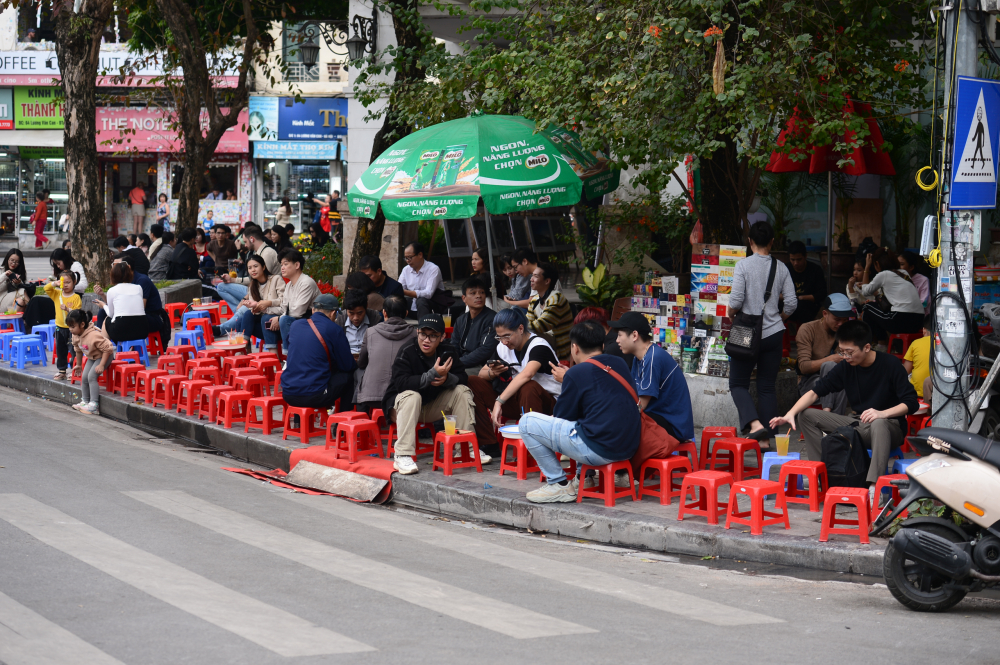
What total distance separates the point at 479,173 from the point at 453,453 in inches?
113

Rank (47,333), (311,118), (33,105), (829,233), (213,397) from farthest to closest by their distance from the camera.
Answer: (33,105) → (311,118) → (47,333) → (829,233) → (213,397)

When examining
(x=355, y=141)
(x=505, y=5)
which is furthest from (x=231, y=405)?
(x=355, y=141)

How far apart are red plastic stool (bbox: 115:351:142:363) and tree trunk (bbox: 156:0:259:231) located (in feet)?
21.4

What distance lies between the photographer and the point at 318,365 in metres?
9.48

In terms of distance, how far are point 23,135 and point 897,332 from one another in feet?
94.9

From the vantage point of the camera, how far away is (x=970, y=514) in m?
5.55

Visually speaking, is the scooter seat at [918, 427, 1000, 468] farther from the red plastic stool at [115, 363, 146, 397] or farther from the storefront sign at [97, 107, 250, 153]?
the storefront sign at [97, 107, 250, 153]

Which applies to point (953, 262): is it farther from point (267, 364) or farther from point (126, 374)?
point (126, 374)

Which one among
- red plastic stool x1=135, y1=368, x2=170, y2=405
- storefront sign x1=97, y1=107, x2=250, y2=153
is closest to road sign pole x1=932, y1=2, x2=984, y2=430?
red plastic stool x1=135, y1=368, x2=170, y2=405

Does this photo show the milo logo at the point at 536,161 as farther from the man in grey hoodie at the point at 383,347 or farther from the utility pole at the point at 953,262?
the utility pole at the point at 953,262

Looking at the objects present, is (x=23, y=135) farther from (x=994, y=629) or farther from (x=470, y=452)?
(x=994, y=629)

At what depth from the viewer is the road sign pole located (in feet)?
21.9

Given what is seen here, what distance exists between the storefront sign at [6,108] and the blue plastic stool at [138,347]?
22.2 m

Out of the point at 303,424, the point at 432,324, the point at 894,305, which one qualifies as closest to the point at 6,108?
the point at 303,424
